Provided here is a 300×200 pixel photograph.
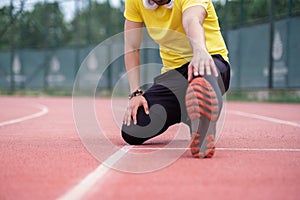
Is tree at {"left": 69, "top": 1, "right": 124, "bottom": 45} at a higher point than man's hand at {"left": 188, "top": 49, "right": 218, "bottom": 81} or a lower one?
higher

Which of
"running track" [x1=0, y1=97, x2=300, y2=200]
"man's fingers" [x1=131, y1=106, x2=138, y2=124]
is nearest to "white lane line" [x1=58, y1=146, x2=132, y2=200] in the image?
"running track" [x1=0, y1=97, x2=300, y2=200]

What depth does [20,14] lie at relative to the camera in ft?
92.4

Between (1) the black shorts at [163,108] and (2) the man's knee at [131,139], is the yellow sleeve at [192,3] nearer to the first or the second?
(1) the black shorts at [163,108]

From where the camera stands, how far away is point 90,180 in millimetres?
3195

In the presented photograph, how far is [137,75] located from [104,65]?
1991cm

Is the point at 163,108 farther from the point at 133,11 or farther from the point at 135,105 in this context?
the point at 133,11

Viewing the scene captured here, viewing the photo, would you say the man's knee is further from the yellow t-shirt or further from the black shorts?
the yellow t-shirt

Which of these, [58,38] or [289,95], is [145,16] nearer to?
[289,95]

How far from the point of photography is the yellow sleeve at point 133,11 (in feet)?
15.9

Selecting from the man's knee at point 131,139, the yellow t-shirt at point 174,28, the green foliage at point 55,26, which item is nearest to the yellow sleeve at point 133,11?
the yellow t-shirt at point 174,28

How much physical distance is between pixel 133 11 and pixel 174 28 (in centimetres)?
41

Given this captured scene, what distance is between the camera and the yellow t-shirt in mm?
4641

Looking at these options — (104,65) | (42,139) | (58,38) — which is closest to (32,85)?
(58,38)

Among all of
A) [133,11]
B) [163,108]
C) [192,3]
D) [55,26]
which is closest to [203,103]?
[192,3]
